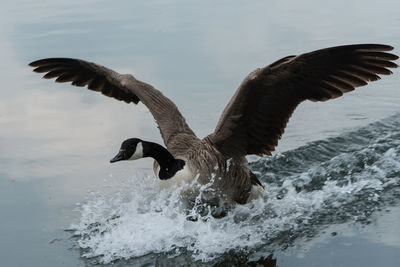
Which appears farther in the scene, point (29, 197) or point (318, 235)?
point (29, 197)

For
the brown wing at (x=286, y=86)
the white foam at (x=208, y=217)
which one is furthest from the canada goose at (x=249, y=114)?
the white foam at (x=208, y=217)

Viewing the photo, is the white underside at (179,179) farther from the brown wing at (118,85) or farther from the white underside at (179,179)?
the brown wing at (118,85)

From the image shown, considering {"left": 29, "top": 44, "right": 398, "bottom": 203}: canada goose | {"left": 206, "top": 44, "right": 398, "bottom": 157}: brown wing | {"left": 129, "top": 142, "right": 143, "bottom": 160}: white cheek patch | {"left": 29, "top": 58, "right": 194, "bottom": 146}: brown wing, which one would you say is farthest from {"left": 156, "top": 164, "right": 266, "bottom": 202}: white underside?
{"left": 29, "top": 58, "right": 194, "bottom": 146}: brown wing

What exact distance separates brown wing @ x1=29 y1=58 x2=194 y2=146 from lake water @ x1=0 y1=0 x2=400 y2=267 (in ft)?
1.79

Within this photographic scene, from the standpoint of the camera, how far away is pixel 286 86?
226 inches

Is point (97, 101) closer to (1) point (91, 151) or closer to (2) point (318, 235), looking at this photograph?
(1) point (91, 151)

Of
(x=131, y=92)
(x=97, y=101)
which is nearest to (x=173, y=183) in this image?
(x=131, y=92)

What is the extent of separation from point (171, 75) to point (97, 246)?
13.3 ft

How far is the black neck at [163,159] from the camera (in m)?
5.55

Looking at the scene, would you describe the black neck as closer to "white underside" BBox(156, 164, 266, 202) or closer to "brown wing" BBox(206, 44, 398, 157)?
"white underside" BBox(156, 164, 266, 202)

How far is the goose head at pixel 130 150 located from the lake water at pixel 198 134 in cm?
47

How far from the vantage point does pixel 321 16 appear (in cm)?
1165

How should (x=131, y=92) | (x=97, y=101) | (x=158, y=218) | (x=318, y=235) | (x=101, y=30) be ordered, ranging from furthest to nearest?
(x=101, y=30) → (x=97, y=101) → (x=131, y=92) → (x=158, y=218) → (x=318, y=235)

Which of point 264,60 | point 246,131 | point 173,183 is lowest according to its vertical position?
point 173,183
